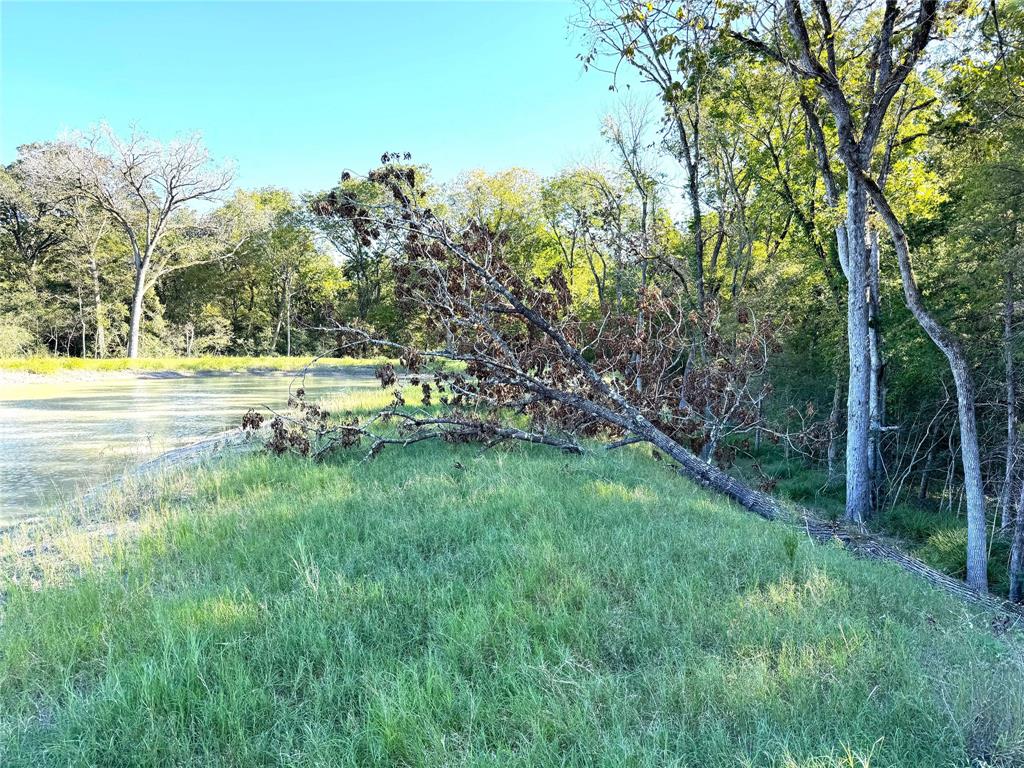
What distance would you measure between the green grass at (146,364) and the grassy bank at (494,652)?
19.1 meters

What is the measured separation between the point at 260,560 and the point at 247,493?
2.58 meters

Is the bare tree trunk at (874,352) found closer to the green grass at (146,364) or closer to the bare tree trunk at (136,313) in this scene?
the green grass at (146,364)

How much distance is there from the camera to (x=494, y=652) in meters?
2.89

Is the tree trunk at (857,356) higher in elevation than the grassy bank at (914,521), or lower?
higher

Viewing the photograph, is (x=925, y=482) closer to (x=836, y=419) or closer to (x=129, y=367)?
(x=836, y=419)

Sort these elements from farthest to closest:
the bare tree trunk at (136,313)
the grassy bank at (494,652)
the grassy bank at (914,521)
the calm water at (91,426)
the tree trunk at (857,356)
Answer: the bare tree trunk at (136,313) → the calm water at (91,426) → the grassy bank at (914,521) → the tree trunk at (857,356) → the grassy bank at (494,652)

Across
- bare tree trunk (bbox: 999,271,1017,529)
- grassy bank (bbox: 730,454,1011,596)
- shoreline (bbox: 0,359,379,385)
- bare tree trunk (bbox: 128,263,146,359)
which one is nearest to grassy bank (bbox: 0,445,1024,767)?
bare tree trunk (bbox: 999,271,1017,529)

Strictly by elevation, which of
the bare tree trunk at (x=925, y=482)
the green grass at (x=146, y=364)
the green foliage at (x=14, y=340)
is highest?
the green foliage at (x=14, y=340)

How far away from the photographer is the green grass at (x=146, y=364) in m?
26.9

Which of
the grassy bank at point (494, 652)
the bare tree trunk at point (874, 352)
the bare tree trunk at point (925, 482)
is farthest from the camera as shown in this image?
the bare tree trunk at point (925, 482)

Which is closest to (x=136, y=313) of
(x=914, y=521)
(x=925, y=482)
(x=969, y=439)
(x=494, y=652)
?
(x=494, y=652)

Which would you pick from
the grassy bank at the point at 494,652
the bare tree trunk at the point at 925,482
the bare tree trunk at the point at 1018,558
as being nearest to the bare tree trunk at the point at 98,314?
the grassy bank at the point at 494,652

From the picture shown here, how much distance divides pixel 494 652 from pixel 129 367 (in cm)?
3504

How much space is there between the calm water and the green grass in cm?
220
